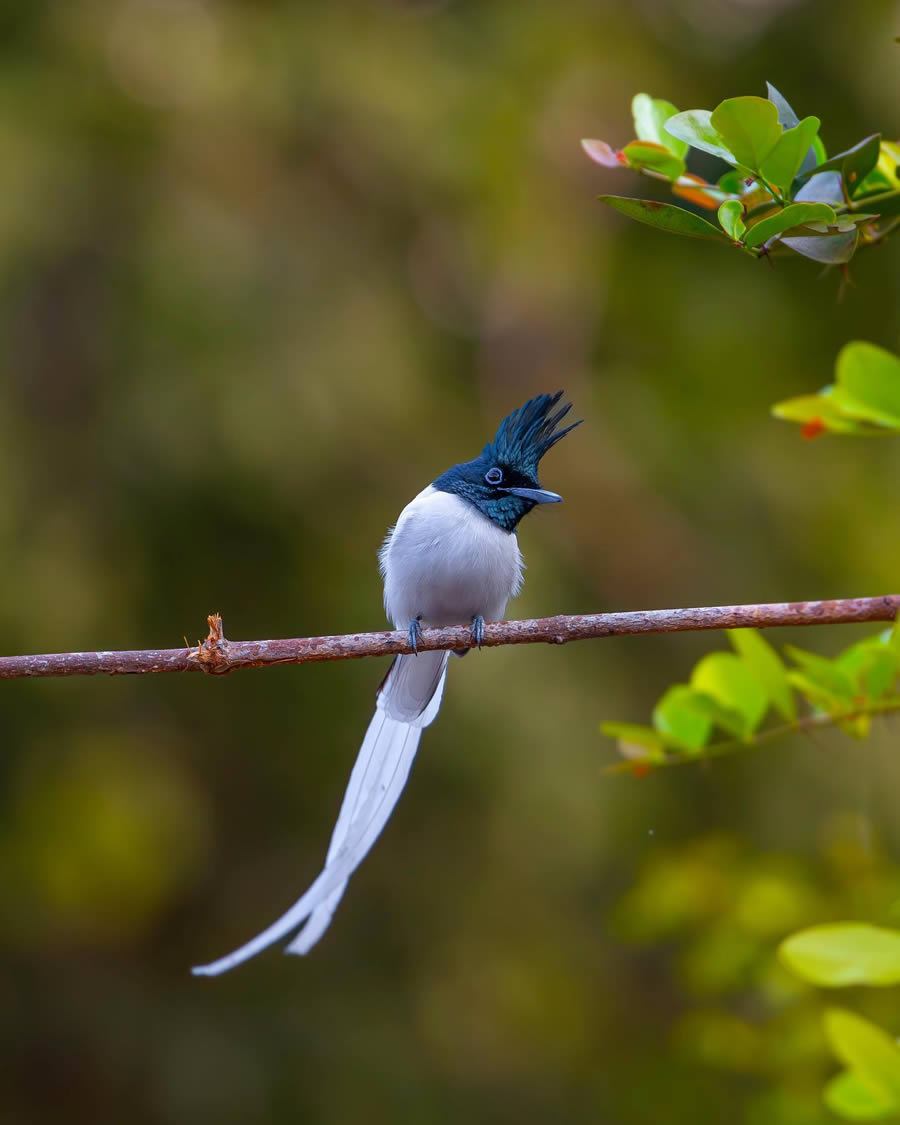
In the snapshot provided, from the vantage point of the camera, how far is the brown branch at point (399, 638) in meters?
1.83

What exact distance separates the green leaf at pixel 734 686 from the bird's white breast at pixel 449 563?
102 cm

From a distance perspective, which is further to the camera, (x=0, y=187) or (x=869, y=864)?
(x=0, y=187)

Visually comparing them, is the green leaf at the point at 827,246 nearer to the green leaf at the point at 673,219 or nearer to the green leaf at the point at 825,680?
the green leaf at the point at 673,219

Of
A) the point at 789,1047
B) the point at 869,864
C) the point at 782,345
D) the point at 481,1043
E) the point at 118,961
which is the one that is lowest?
the point at 481,1043

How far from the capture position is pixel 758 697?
2193 mm

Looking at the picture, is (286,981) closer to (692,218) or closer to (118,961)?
(118,961)

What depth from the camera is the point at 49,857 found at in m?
5.05

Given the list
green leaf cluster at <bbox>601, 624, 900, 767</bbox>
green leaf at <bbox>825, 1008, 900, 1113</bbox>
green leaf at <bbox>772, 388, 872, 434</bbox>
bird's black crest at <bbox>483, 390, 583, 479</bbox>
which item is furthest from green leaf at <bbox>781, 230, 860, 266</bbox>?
bird's black crest at <bbox>483, 390, 583, 479</bbox>

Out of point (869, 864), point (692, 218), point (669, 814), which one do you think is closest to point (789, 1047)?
point (869, 864)

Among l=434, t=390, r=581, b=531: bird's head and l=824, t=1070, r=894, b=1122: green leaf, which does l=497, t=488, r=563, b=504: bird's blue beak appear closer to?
l=434, t=390, r=581, b=531: bird's head

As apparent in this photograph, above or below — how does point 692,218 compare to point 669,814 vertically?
above

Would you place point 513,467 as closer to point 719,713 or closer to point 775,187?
point 719,713

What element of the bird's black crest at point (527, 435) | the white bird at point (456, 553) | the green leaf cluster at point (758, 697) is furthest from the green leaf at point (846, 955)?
the bird's black crest at point (527, 435)

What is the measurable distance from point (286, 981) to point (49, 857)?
120cm
